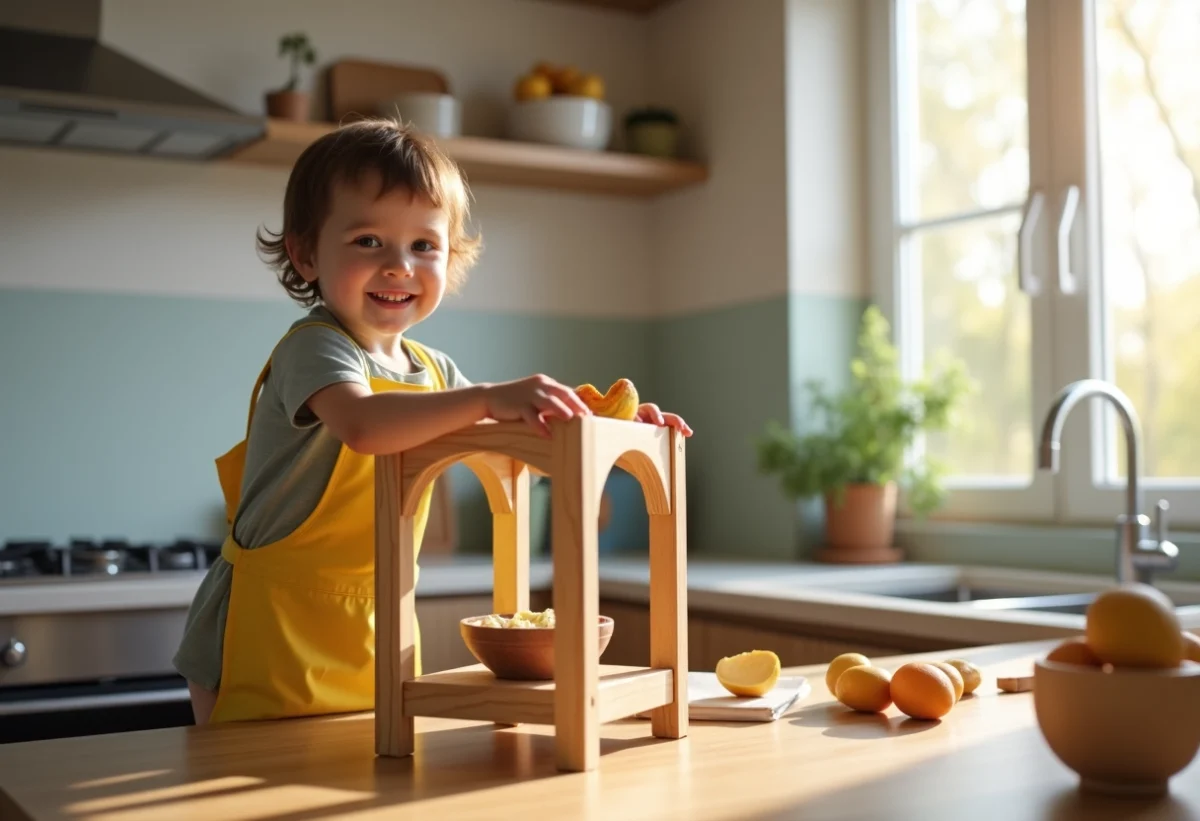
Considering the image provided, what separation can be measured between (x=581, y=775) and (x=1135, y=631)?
0.34 metres

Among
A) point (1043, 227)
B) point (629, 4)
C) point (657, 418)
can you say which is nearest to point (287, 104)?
point (629, 4)

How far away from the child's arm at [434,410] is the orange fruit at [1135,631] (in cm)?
33

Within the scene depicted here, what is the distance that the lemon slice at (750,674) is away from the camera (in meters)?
1.07

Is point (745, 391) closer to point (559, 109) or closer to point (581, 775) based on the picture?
point (559, 109)

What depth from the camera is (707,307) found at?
309 centimetres

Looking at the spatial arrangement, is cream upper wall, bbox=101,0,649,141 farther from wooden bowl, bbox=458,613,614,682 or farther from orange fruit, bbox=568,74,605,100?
wooden bowl, bbox=458,613,614,682

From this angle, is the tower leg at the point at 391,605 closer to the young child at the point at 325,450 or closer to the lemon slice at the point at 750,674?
the young child at the point at 325,450

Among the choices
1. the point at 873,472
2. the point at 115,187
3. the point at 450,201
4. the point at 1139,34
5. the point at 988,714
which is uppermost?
the point at 1139,34

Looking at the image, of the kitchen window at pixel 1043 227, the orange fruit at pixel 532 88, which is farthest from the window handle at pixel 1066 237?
the orange fruit at pixel 532 88

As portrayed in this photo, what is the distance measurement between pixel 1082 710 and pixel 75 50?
226 cm

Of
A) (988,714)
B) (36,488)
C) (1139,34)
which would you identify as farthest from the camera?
(36,488)

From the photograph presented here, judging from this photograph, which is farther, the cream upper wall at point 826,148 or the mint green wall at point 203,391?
the cream upper wall at point 826,148

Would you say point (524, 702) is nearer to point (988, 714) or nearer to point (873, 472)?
point (988, 714)

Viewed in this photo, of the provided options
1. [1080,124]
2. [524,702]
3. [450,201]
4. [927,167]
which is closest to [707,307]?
[927,167]
